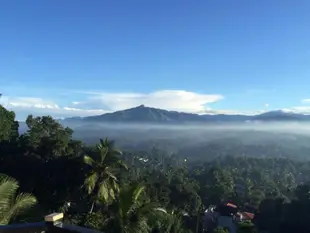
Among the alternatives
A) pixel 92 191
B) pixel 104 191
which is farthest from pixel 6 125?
pixel 104 191

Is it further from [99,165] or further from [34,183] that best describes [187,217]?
[99,165]

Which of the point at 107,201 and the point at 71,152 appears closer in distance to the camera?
the point at 107,201

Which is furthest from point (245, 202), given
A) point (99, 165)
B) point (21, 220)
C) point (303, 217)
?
point (21, 220)

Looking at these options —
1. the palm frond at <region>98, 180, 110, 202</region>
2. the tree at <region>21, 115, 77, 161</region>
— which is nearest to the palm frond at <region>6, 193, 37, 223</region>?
the palm frond at <region>98, 180, 110, 202</region>

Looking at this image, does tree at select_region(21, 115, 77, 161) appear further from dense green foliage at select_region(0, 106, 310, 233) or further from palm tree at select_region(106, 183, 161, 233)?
palm tree at select_region(106, 183, 161, 233)

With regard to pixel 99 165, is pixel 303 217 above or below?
below

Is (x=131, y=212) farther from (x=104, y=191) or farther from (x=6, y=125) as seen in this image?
(x=6, y=125)

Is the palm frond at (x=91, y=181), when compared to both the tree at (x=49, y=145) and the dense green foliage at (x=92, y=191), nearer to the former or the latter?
the dense green foliage at (x=92, y=191)
